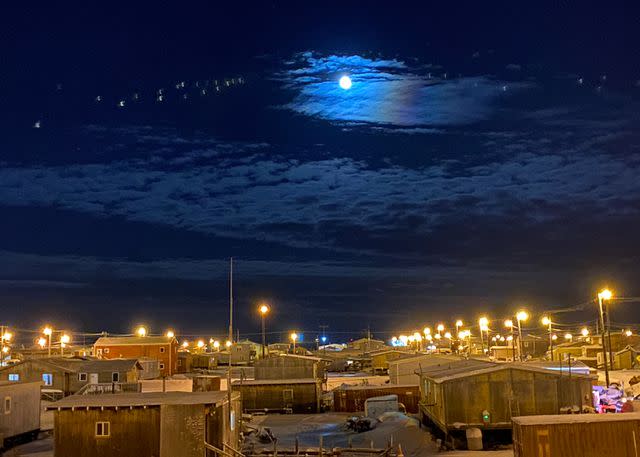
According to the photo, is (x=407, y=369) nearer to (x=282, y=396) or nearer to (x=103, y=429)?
(x=282, y=396)

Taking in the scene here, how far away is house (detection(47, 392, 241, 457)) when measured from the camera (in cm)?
2330

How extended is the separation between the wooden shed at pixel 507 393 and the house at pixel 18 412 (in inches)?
795

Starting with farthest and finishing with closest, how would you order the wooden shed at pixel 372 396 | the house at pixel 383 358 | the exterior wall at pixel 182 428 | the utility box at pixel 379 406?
the house at pixel 383 358, the wooden shed at pixel 372 396, the utility box at pixel 379 406, the exterior wall at pixel 182 428

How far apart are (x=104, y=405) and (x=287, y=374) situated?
34.3 m

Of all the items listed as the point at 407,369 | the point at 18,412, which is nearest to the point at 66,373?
the point at 18,412

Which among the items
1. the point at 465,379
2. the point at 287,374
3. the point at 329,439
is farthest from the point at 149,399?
the point at 287,374

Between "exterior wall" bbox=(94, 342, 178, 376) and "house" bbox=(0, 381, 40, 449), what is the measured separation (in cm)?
4280

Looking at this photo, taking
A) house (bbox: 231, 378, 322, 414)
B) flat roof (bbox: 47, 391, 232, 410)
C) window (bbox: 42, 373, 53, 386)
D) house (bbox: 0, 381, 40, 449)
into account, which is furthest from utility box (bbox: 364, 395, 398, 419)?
window (bbox: 42, 373, 53, 386)

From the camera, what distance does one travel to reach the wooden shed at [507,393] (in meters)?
30.0

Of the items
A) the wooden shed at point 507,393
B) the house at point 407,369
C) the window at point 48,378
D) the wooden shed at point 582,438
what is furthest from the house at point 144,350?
the wooden shed at point 582,438

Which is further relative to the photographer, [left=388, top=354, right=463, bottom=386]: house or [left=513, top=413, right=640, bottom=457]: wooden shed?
[left=388, top=354, right=463, bottom=386]: house

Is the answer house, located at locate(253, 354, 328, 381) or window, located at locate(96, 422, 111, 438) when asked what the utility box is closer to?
window, located at locate(96, 422, 111, 438)

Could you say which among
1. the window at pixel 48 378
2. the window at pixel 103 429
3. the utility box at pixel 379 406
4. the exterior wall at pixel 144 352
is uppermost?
the exterior wall at pixel 144 352

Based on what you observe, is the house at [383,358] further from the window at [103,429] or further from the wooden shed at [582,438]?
the wooden shed at [582,438]
